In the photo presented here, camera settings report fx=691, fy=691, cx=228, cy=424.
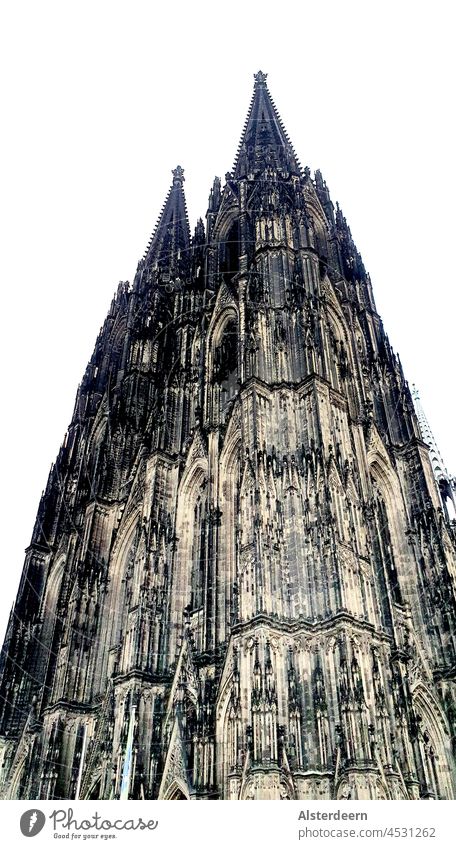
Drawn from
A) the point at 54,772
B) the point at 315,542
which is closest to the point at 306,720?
the point at 315,542

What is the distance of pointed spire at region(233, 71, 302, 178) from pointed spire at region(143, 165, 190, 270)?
5695mm

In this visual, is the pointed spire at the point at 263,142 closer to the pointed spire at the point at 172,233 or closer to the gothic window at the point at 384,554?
the pointed spire at the point at 172,233

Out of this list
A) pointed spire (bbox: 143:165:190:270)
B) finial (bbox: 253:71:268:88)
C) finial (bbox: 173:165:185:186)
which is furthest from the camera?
finial (bbox: 173:165:185:186)

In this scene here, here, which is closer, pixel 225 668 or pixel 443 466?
pixel 225 668

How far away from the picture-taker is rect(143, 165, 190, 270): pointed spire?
4081cm

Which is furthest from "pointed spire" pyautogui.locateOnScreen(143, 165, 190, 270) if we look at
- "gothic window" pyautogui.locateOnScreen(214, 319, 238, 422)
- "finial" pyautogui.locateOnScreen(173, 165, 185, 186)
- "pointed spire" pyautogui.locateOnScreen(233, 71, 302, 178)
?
"gothic window" pyautogui.locateOnScreen(214, 319, 238, 422)

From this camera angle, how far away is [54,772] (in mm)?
20828

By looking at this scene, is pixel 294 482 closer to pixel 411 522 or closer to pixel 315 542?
pixel 315 542

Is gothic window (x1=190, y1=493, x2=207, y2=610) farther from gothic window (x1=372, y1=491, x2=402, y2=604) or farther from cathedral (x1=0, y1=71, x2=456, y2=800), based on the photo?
gothic window (x1=372, y1=491, x2=402, y2=604)

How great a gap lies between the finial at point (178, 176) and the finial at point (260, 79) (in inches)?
358

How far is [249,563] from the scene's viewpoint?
1812cm

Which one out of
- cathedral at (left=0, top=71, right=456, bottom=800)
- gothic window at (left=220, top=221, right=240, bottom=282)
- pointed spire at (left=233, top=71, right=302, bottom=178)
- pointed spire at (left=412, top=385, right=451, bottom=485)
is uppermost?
pointed spire at (left=233, top=71, right=302, bottom=178)

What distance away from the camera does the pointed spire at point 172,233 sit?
40.8 metres
